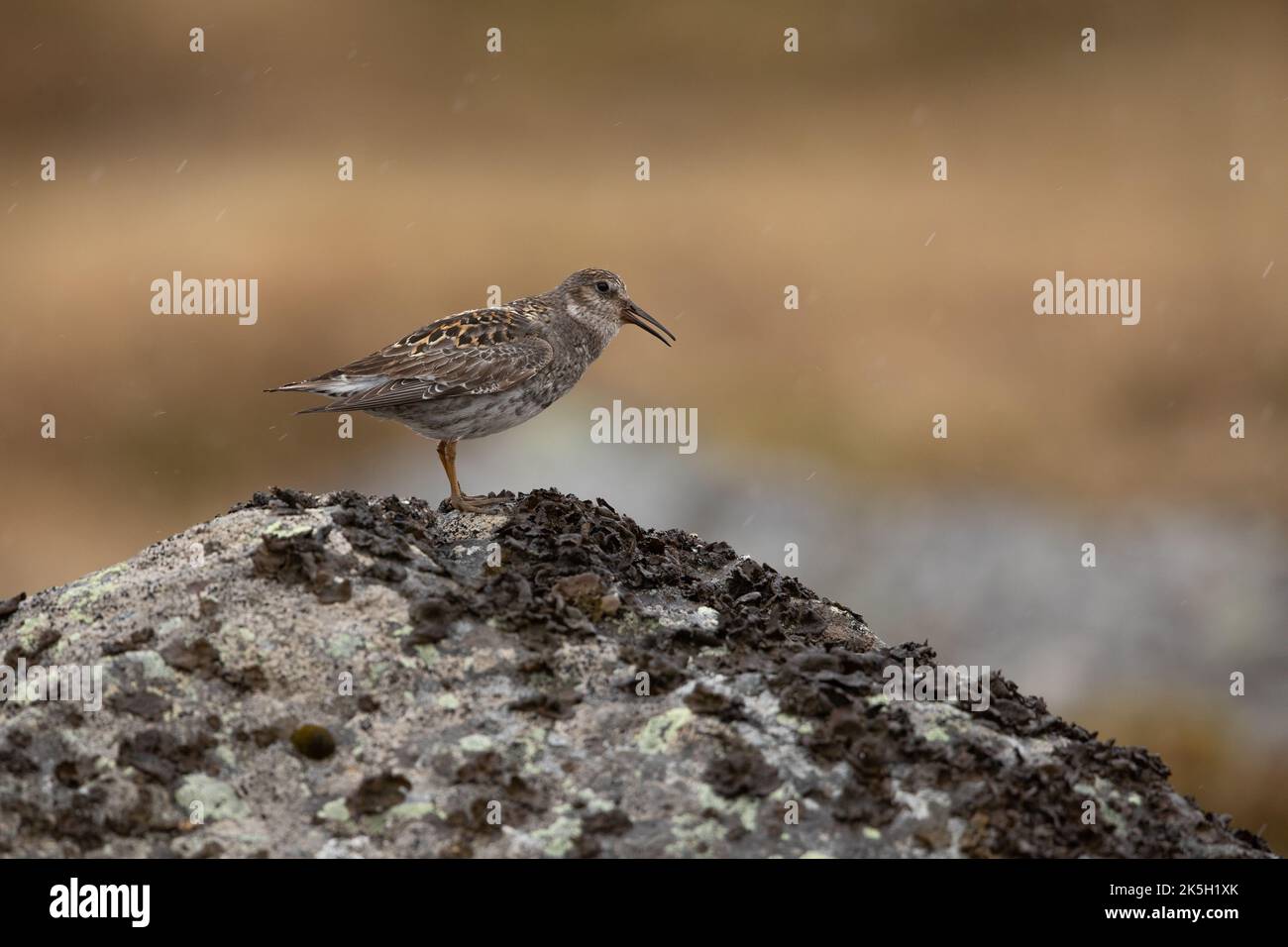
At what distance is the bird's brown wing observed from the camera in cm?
1192

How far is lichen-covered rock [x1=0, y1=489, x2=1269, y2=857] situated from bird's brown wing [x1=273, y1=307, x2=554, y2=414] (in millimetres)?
3239

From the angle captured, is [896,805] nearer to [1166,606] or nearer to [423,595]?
[423,595]

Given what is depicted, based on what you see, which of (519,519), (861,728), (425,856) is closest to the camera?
(425,856)

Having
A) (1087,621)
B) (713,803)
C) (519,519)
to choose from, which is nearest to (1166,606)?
(1087,621)

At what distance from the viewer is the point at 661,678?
25.0ft

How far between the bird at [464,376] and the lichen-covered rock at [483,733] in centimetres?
325

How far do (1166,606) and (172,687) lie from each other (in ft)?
66.1

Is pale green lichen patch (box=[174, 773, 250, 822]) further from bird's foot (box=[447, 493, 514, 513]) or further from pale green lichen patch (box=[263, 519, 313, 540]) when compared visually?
bird's foot (box=[447, 493, 514, 513])

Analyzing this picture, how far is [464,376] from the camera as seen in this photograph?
12.1 meters

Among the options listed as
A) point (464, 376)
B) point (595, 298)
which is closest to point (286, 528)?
point (464, 376)

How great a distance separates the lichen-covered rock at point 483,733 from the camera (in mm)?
6672

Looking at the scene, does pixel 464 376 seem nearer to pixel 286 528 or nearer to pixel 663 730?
pixel 286 528

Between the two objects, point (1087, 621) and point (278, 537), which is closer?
point (278, 537)

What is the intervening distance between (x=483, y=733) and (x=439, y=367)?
559 cm
